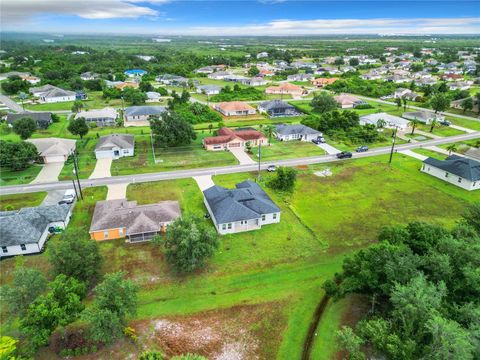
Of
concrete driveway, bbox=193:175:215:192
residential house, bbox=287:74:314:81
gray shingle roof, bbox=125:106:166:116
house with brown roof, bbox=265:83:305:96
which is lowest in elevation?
concrete driveway, bbox=193:175:215:192

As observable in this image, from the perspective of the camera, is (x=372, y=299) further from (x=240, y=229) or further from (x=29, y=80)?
(x=29, y=80)

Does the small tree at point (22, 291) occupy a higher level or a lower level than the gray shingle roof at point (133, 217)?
higher

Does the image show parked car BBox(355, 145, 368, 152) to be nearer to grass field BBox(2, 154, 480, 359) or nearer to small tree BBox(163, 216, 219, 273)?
grass field BBox(2, 154, 480, 359)

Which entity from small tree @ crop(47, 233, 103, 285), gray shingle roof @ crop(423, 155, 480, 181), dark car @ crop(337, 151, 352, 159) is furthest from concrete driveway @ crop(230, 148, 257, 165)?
small tree @ crop(47, 233, 103, 285)

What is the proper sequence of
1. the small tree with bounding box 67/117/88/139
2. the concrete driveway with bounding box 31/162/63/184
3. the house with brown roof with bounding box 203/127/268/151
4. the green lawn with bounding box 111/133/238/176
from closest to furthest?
the concrete driveway with bounding box 31/162/63/184 < the green lawn with bounding box 111/133/238/176 < the house with brown roof with bounding box 203/127/268/151 < the small tree with bounding box 67/117/88/139

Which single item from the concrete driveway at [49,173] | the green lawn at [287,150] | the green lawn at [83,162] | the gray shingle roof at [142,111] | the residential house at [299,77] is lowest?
the concrete driveway at [49,173]


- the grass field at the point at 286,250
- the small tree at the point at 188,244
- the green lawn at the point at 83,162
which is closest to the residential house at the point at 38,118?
the green lawn at the point at 83,162

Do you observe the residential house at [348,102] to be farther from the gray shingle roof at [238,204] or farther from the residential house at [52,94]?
the residential house at [52,94]

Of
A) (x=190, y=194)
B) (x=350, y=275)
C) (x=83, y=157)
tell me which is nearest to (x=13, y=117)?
(x=83, y=157)
